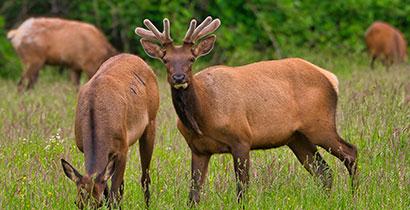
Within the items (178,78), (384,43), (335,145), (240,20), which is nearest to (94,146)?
(178,78)

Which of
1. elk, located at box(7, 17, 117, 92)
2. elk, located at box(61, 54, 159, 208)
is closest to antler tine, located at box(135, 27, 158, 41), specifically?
elk, located at box(61, 54, 159, 208)

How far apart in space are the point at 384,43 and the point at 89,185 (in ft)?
47.8

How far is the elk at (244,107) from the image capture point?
813 centimetres

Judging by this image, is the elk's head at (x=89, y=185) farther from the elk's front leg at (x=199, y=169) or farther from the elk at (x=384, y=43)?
the elk at (x=384, y=43)

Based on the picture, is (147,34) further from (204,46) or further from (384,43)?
(384,43)

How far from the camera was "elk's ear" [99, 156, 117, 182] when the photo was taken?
279 inches

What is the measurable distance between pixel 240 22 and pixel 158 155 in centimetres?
1118

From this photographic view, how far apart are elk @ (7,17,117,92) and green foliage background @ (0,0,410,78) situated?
6.98 feet

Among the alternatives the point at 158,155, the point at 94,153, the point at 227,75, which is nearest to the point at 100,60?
the point at 158,155

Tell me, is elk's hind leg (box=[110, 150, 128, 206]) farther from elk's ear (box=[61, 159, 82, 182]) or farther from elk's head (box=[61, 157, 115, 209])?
elk's ear (box=[61, 159, 82, 182])

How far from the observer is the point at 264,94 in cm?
870

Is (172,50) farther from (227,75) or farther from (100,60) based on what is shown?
(100,60)

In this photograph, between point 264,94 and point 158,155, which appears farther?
point 158,155

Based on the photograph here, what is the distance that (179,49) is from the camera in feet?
26.8
